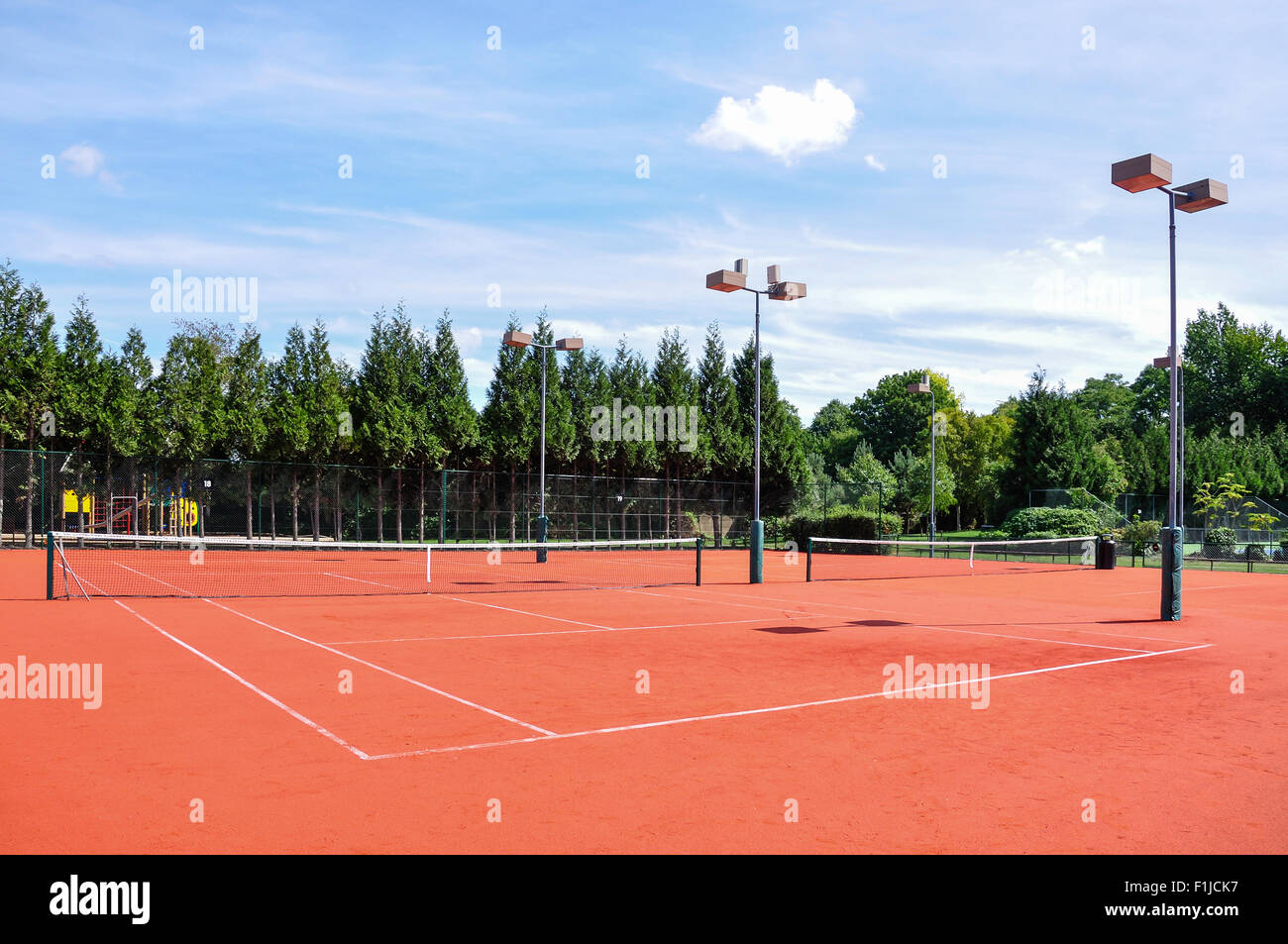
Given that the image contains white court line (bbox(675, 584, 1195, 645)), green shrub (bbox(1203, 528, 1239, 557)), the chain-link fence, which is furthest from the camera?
green shrub (bbox(1203, 528, 1239, 557))

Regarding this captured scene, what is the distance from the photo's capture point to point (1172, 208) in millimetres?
14836

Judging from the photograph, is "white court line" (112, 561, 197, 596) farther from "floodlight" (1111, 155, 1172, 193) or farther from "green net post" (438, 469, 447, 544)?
"floodlight" (1111, 155, 1172, 193)

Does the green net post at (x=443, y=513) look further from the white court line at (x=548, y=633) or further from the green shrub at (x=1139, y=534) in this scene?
the green shrub at (x=1139, y=534)

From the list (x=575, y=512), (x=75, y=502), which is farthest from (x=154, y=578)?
(x=575, y=512)

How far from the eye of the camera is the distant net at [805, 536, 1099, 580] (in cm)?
2845

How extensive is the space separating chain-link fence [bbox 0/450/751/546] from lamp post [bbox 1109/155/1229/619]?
2734 cm

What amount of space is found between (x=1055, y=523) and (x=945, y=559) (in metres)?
6.56

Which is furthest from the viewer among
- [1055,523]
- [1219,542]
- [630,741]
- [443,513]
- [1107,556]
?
[1055,523]

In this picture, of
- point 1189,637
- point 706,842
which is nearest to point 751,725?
point 706,842

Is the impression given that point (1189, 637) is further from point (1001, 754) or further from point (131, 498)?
point (131, 498)

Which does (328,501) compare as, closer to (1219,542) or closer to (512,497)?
(512,497)

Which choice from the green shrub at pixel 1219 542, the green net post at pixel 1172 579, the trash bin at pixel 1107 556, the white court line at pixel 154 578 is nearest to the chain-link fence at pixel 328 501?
the white court line at pixel 154 578

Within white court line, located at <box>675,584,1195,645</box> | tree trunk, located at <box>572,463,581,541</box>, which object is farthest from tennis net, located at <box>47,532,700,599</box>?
tree trunk, located at <box>572,463,581,541</box>
